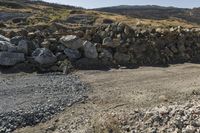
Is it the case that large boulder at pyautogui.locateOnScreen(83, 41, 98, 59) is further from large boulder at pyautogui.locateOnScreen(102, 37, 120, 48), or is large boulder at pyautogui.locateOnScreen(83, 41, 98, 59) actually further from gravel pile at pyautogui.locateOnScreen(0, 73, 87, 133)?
gravel pile at pyautogui.locateOnScreen(0, 73, 87, 133)

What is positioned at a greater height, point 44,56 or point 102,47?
point 102,47

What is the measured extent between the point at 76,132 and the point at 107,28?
13315 mm

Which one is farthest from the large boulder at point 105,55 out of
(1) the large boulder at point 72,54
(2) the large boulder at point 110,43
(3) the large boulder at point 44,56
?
(3) the large boulder at point 44,56

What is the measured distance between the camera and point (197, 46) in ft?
88.2

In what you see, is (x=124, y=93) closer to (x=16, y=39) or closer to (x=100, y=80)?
(x=100, y=80)

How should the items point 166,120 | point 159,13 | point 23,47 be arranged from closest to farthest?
point 166,120 → point 23,47 → point 159,13

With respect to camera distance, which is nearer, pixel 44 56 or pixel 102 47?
pixel 44 56

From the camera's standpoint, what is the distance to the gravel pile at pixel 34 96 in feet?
49.2

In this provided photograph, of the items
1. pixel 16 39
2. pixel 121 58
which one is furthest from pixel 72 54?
pixel 16 39

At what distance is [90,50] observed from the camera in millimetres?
23672

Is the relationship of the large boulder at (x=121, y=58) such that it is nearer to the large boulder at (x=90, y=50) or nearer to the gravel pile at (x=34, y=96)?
the large boulder at (x=90, y=50)

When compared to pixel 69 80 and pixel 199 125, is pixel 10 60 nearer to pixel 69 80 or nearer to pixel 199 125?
pixel 69 80

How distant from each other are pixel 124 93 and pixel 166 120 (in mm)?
5225

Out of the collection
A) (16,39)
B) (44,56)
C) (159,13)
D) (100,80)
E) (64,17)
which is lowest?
(159,13)
